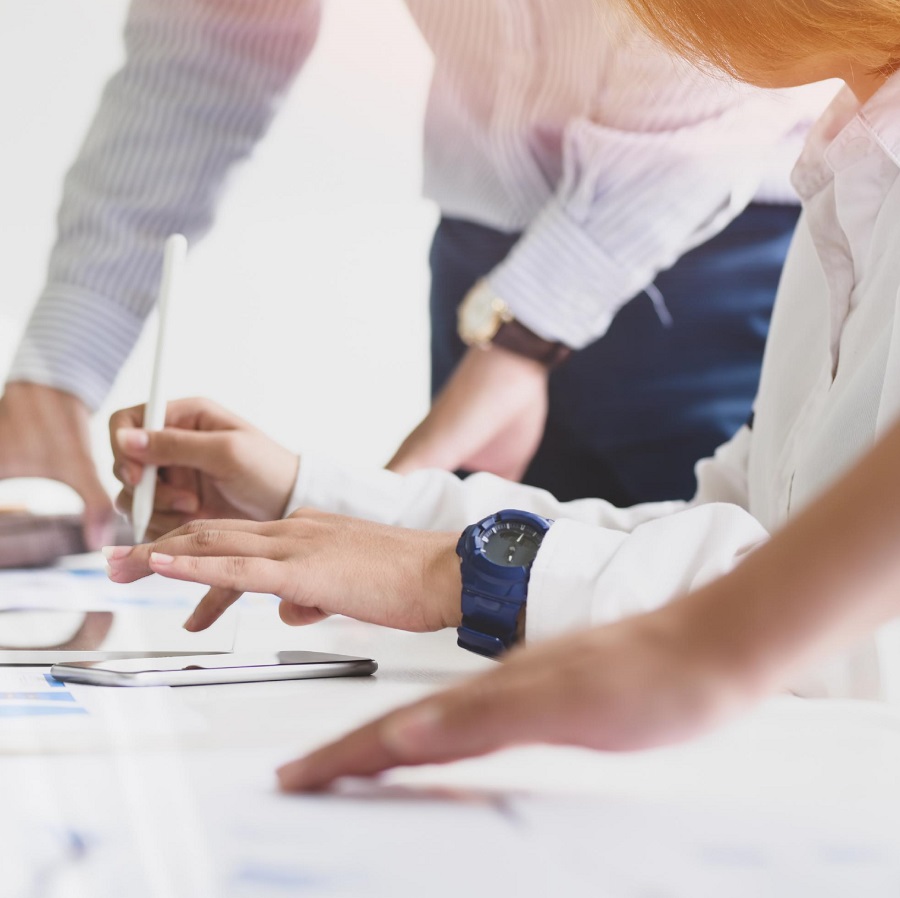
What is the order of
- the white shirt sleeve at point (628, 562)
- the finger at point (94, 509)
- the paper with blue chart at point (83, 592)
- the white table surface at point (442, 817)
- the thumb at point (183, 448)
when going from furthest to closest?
the finger at point (94, 509), the thumb at point (183, 448), the paper with blue chart at point (83, 592), the white shirt sleeve at point (628, 562), the white table surface at point (442, 817)

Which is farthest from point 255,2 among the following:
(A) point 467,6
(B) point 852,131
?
(B) point 852,131

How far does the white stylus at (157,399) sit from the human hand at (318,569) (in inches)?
12.6

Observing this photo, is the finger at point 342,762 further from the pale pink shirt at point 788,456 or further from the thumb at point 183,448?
the thumb at point 183,448

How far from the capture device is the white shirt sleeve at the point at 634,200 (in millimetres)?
1100

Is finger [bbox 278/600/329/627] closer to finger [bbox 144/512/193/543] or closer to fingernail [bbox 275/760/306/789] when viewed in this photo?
fingernail [bbox 275/760/306/789]

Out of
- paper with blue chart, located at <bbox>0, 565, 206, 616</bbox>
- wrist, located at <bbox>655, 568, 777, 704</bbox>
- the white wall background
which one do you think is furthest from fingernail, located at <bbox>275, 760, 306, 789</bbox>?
the white wall background

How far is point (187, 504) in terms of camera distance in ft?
2.97

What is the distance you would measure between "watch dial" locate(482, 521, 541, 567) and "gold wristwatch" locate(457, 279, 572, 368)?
0.55m

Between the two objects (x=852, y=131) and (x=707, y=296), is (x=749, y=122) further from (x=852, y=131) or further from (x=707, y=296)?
(x=852, y=131)

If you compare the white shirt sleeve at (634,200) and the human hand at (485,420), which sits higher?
the white shirt sleeve at (634,200)

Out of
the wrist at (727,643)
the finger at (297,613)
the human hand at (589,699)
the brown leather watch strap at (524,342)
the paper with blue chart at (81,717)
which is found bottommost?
the finger at (297,613)

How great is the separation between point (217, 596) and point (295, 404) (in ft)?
1.72

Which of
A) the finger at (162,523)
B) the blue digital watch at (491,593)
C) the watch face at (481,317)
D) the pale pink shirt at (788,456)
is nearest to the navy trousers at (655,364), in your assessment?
the watch face at (481,317)

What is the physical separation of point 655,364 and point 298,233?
43cm
